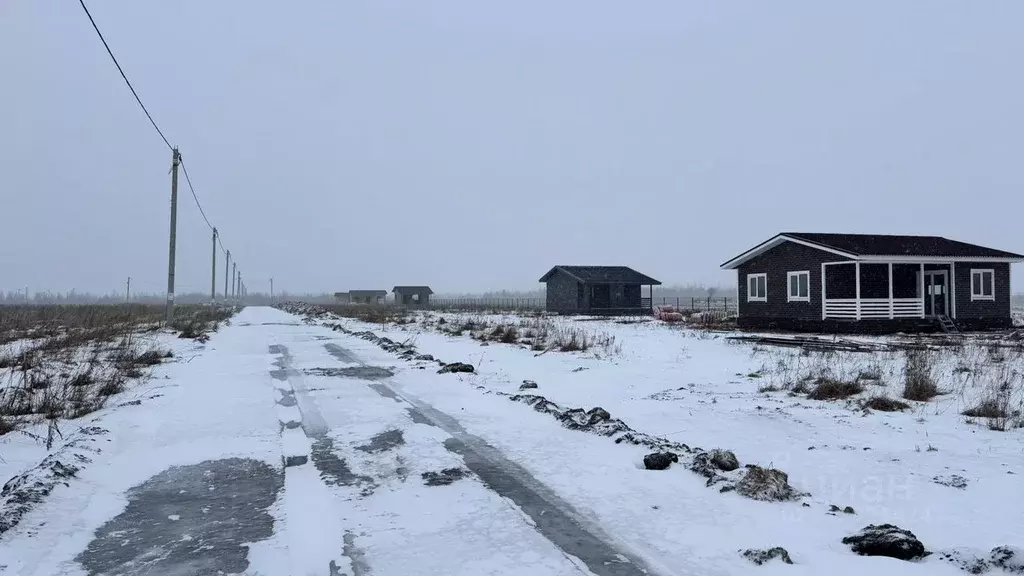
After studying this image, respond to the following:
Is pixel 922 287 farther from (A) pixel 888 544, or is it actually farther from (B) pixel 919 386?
(A) pixel 888 544

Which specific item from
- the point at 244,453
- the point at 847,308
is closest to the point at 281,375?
the point at 244,453

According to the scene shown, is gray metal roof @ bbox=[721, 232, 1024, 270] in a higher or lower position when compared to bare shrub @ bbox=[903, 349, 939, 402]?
higher

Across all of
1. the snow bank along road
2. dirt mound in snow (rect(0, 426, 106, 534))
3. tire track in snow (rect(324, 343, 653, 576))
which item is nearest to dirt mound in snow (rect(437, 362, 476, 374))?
the snow bank along road

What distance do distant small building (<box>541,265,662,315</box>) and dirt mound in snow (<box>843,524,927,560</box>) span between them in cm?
4247

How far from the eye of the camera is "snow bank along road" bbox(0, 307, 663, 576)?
365 centimetres

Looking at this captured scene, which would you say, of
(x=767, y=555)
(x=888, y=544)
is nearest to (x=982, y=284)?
(x=888, y=544)

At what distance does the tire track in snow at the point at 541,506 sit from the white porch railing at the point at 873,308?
21709 mm

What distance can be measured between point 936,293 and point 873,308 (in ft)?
16.1

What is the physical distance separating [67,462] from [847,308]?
2582cm

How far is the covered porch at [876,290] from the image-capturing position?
24.1 m

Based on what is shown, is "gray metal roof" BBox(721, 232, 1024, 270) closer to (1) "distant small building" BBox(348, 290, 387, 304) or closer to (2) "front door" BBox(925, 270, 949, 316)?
(2) "front door" BBox(925, 270, 949, 316)

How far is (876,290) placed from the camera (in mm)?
24891

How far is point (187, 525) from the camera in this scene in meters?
4.24

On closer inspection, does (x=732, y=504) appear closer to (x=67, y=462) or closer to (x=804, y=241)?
(x=67, y=462)
